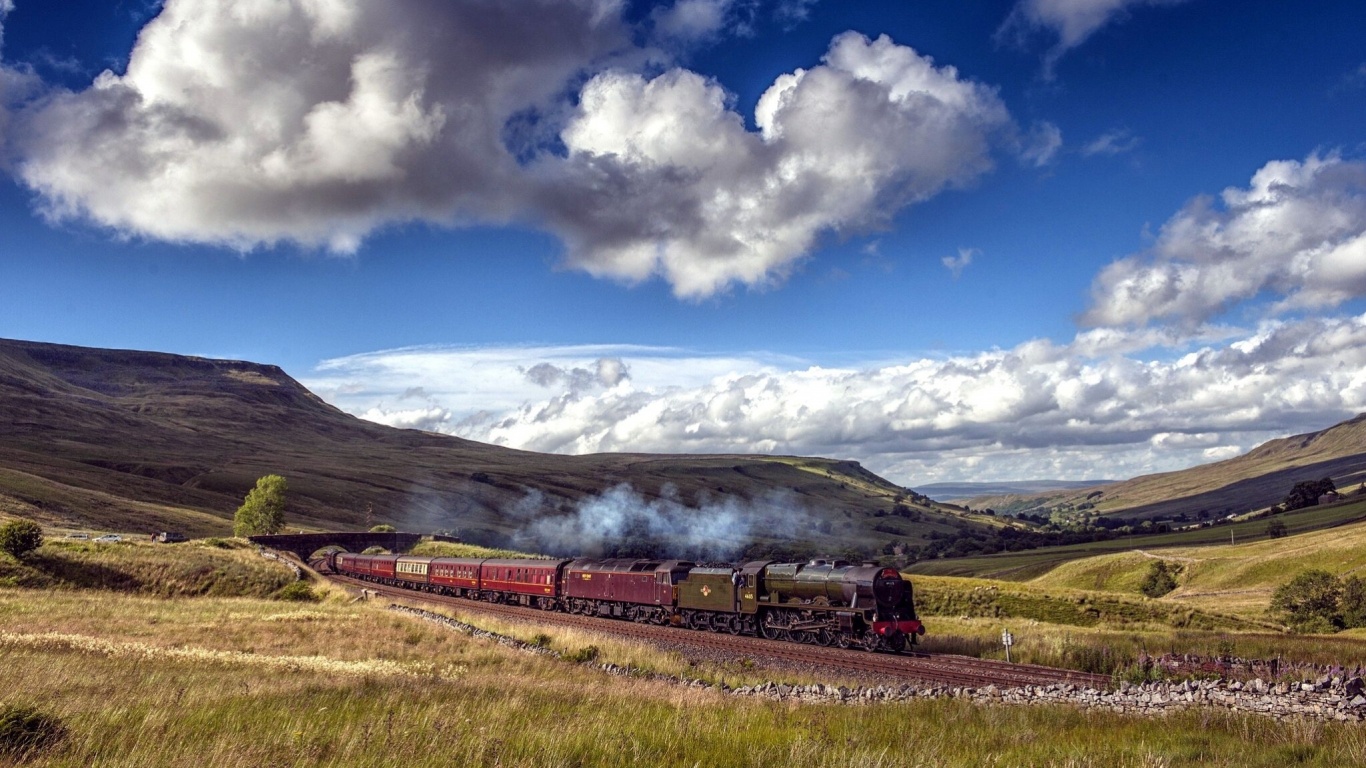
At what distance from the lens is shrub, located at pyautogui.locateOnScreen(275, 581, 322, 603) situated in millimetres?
55031

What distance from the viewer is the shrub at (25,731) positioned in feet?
30.5

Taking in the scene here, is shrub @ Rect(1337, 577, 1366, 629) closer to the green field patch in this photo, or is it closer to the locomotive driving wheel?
the locomotive driving wheel

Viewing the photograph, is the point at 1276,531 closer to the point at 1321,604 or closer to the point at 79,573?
the point at 1321,604

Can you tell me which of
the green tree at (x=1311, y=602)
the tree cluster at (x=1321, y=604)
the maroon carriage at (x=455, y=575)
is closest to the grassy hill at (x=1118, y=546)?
the green tree at (x=1311, y=602)

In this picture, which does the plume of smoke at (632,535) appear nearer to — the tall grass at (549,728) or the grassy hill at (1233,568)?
the grassy hill at (1233,568)

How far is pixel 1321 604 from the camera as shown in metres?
53.2

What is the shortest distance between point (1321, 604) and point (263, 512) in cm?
11754

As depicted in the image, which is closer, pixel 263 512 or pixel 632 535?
pixel 263 512

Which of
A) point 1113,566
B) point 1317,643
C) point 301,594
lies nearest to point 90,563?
point 301,594

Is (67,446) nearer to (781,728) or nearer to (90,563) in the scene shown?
(90,563)

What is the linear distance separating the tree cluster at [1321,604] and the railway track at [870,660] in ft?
121

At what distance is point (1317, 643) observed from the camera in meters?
34.1

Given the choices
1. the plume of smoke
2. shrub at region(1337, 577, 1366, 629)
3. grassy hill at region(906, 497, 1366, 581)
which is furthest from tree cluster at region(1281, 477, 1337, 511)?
shrub at region(1337, 577, 1366, 629)

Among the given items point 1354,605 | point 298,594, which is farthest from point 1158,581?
point 298,594
